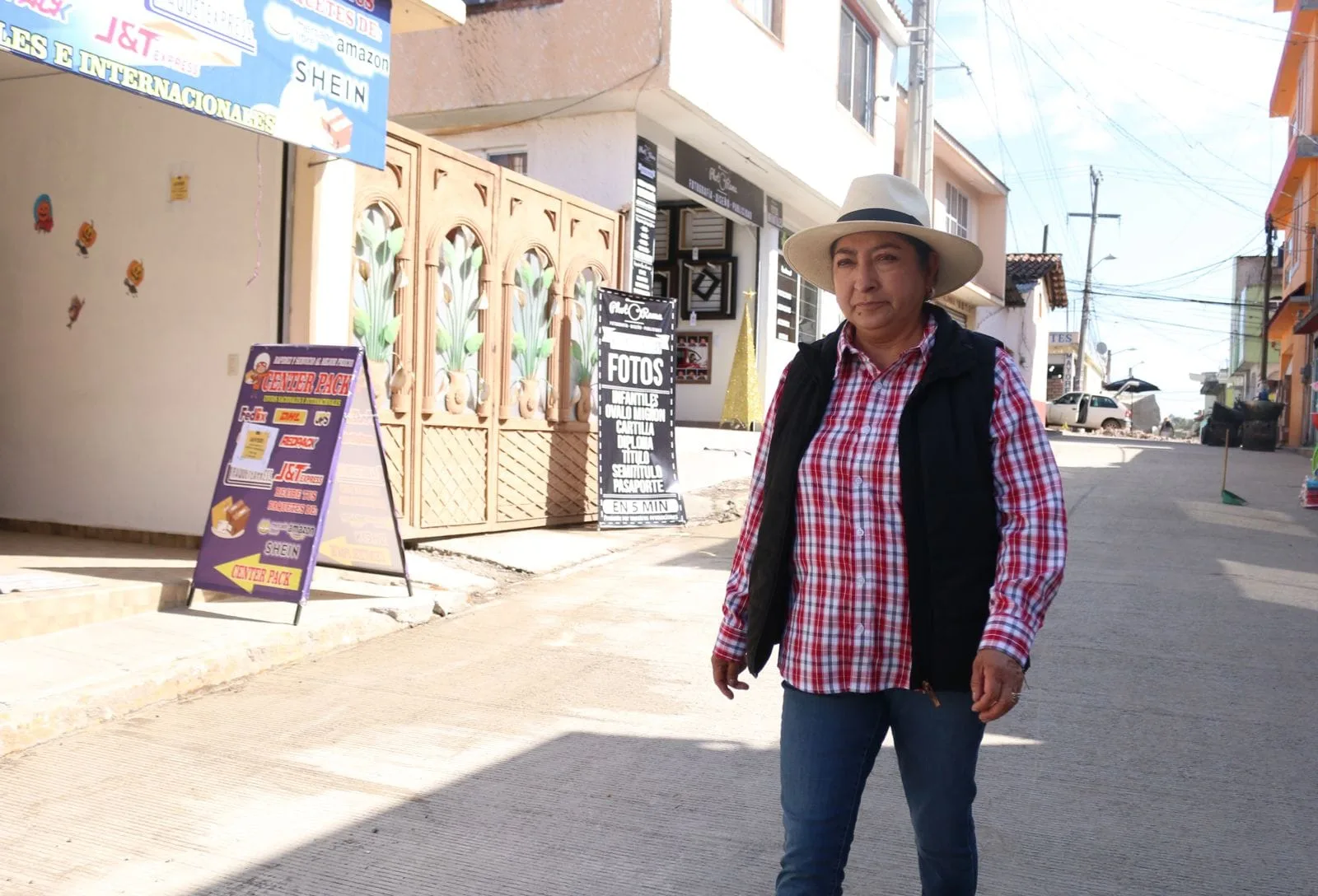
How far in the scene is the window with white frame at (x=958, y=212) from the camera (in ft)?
96.2

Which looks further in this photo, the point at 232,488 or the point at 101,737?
the point at 232,488

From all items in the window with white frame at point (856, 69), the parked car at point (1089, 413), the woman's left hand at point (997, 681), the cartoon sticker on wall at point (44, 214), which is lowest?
the woman's left hand at point (997, 681)

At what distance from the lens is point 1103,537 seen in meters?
10.8

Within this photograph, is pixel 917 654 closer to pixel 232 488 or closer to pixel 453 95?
pixel 232 488

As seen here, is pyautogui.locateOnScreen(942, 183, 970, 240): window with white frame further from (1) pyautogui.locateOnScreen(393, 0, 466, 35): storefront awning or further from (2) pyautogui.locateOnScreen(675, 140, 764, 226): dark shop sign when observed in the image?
(1) pyautogui.locateOnScreen(393, 0, 466, 35): storefront awning

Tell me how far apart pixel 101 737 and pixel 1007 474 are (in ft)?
12.9

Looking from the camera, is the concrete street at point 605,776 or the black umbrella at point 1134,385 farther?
the black umbrella at point 1134,385

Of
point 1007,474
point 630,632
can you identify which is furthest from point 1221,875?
point 630,632

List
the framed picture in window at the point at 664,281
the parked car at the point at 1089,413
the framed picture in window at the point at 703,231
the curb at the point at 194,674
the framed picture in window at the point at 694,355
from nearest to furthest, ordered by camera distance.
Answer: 1. the curb at the point at 194,674
2. the framed picture in window at the point at 703,231
3. the framed picture in window at the point at 694,355
4. the framed picture in window at the point at 664,281
5. the parked car at the point at 1089,413

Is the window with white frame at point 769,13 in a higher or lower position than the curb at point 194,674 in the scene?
higher

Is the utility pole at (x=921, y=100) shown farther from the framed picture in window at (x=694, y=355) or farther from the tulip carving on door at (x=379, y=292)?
the tulip carving on door at (x=379, y=292)

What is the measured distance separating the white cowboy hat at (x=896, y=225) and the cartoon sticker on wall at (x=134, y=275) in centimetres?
676

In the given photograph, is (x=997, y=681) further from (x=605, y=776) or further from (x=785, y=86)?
(x=785, y=86)

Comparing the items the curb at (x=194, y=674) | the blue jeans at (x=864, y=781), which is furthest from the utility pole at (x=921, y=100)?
the blue jeans at (x=864, y=781)
